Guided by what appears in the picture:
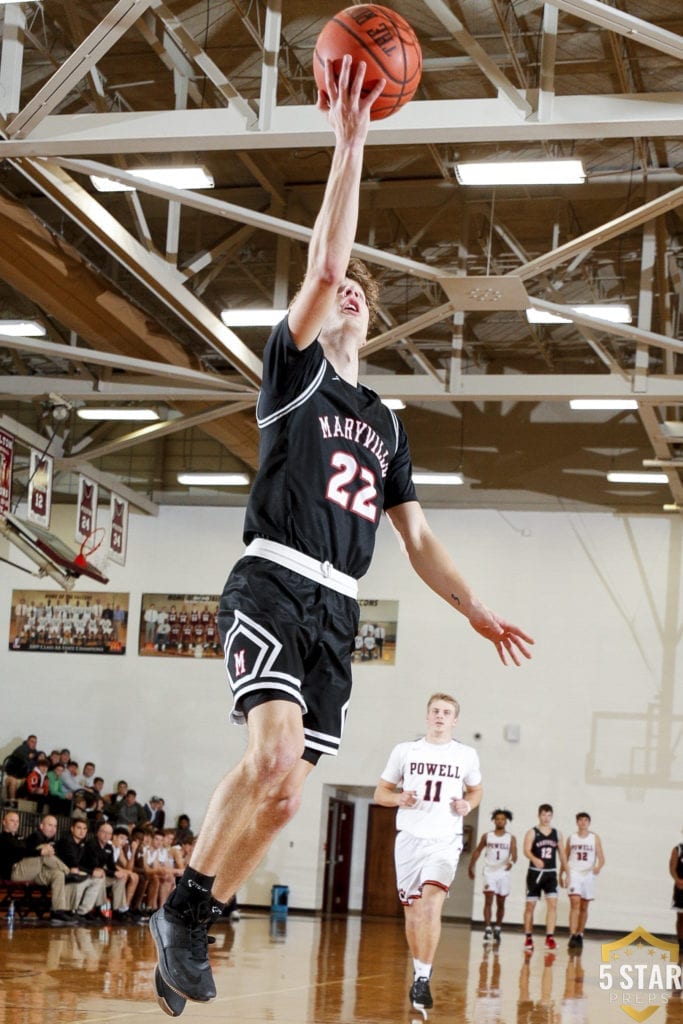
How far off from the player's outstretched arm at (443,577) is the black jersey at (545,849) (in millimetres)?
14872

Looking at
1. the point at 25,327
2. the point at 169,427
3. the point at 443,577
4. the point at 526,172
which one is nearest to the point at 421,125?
the point at 526,172

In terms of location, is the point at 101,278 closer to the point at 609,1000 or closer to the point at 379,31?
the point at 609,1000

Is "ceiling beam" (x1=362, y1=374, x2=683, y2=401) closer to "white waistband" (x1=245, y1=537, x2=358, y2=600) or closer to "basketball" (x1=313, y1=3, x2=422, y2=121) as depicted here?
"basketball" (x1=313, y1=3, x2=422, y2=121)

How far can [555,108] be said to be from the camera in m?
10.0

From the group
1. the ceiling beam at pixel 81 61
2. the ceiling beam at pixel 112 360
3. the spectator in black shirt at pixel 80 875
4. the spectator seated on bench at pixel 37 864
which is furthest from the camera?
the spectator in black shirt at pixel 80 875

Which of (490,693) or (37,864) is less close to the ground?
(490,693)

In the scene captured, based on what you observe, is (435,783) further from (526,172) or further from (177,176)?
(177,176)

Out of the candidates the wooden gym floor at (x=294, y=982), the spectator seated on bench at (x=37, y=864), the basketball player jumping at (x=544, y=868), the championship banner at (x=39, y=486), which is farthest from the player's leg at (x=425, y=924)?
the championship banner at (x=39, y=486)

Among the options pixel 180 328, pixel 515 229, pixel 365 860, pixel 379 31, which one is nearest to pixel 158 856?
pixel 365 860

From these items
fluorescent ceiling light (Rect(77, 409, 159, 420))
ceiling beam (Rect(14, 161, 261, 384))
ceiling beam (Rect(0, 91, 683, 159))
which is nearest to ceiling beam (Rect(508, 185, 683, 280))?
ceiling beam (Rect(0, 91, 683, 159))

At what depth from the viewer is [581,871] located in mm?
19250

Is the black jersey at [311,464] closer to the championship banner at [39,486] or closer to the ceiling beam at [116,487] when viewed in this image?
the championship banner at [39,486]

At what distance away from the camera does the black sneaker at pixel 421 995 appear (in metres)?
7.89

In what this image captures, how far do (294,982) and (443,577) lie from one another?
600cm
